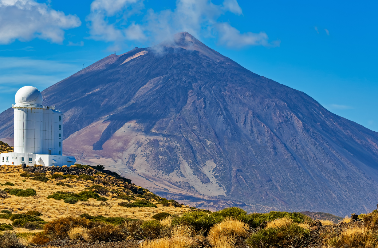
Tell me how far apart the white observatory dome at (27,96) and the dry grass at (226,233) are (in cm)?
4664

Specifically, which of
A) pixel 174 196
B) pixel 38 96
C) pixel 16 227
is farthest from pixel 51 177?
pixel 174 196

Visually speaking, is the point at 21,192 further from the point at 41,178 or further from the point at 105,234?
the point at 105,234

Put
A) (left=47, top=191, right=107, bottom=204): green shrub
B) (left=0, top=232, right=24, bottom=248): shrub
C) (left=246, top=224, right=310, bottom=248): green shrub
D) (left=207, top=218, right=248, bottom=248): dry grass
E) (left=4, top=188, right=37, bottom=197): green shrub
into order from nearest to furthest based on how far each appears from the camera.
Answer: (left=246, top=224, right=310, bottom=248): green shrub → (left=0, top=232, right=24, bottom=248): shrub → (left=207, top=218, right=248, bottom=248): dry grass → (left=47, top=191, right=107, bottom=204): green shrub → (left=4, top=188, right=37, bottom=197): green shrub

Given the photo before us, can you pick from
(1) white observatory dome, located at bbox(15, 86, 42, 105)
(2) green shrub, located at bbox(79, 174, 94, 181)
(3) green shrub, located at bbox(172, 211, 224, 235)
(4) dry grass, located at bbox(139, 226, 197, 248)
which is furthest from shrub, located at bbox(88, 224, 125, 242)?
(1) white observatory dome, located at bbox(15, 86, 42, 105)

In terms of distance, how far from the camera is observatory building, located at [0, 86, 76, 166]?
176 ft

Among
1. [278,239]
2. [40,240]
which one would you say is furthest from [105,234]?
[278,239]

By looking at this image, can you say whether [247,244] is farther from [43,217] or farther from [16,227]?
[43,217]

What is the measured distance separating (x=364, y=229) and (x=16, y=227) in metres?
16.0

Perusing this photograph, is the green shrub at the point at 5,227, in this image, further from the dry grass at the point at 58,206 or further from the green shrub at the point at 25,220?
the dry grass at the point at 58,206

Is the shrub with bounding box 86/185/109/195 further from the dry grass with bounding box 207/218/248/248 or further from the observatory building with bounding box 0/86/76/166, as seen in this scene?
the dry grass with bounding box 207/218/248/248

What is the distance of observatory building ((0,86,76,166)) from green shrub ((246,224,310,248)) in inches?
1723

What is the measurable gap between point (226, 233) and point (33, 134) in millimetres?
45925

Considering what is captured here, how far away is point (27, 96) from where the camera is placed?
56.5 metres

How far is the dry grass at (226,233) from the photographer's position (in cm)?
1366
